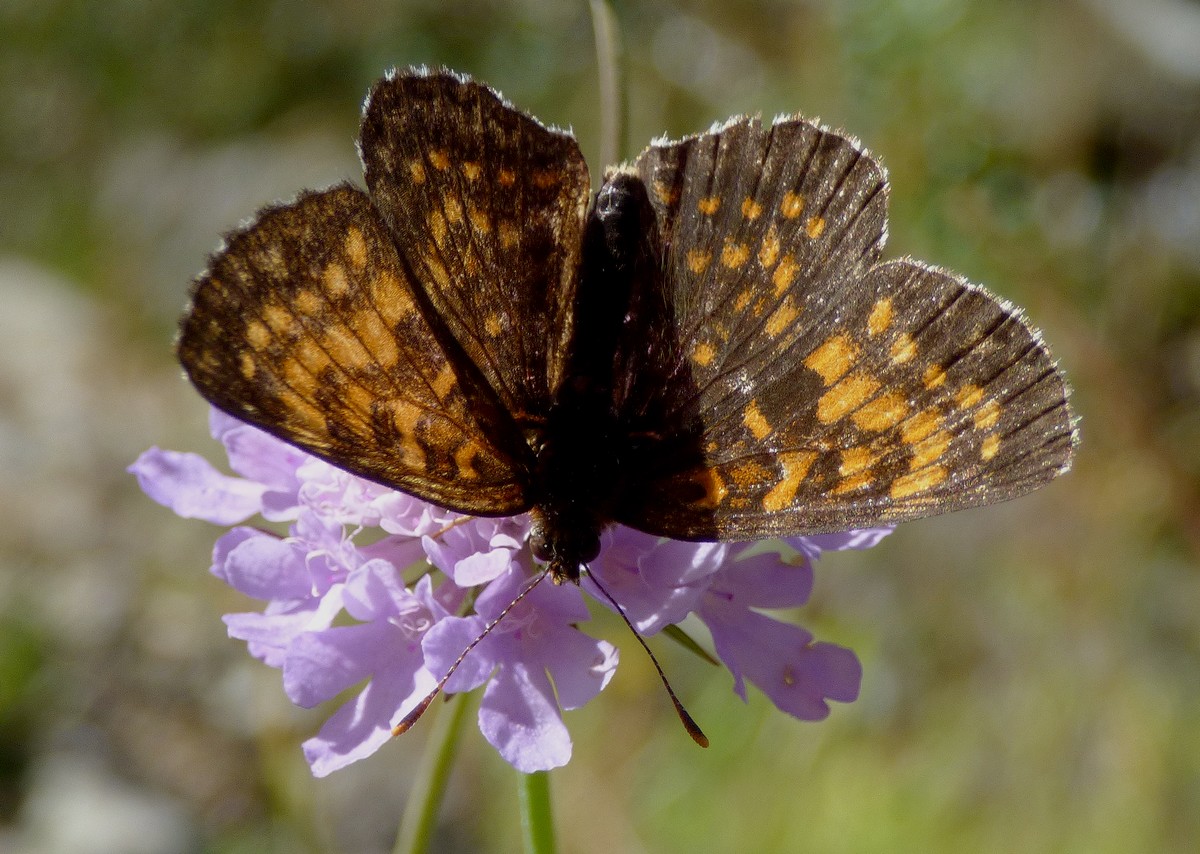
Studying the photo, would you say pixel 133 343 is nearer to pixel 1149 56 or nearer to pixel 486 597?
pixel 1149 56

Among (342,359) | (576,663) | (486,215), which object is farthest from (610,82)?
(576,663)

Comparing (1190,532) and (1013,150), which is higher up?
(1013,150)

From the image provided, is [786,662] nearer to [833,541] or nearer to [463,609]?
[833,541]

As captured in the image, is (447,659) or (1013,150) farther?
(1013,150)

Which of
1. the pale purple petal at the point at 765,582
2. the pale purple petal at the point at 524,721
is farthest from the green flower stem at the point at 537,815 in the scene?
the pale purple petal at the point at 765,582

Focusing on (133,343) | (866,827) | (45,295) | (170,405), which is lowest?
(866,827)

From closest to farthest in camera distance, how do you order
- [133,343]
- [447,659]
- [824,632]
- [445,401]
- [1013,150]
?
[447,659], [445,401], [824,632], [1013,150], [133,343]

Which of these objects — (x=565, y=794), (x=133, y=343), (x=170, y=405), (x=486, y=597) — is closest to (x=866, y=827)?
(x=565, y=794)

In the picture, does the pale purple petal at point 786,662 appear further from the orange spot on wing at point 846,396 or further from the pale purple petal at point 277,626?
the pale purple petal at point 277,626

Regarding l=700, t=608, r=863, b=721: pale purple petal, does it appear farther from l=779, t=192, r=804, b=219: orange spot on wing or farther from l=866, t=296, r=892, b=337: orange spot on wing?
l=779, t=192, r=804, b=219: orange spot on wing

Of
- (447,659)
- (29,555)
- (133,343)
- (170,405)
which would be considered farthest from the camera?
(133,343)
